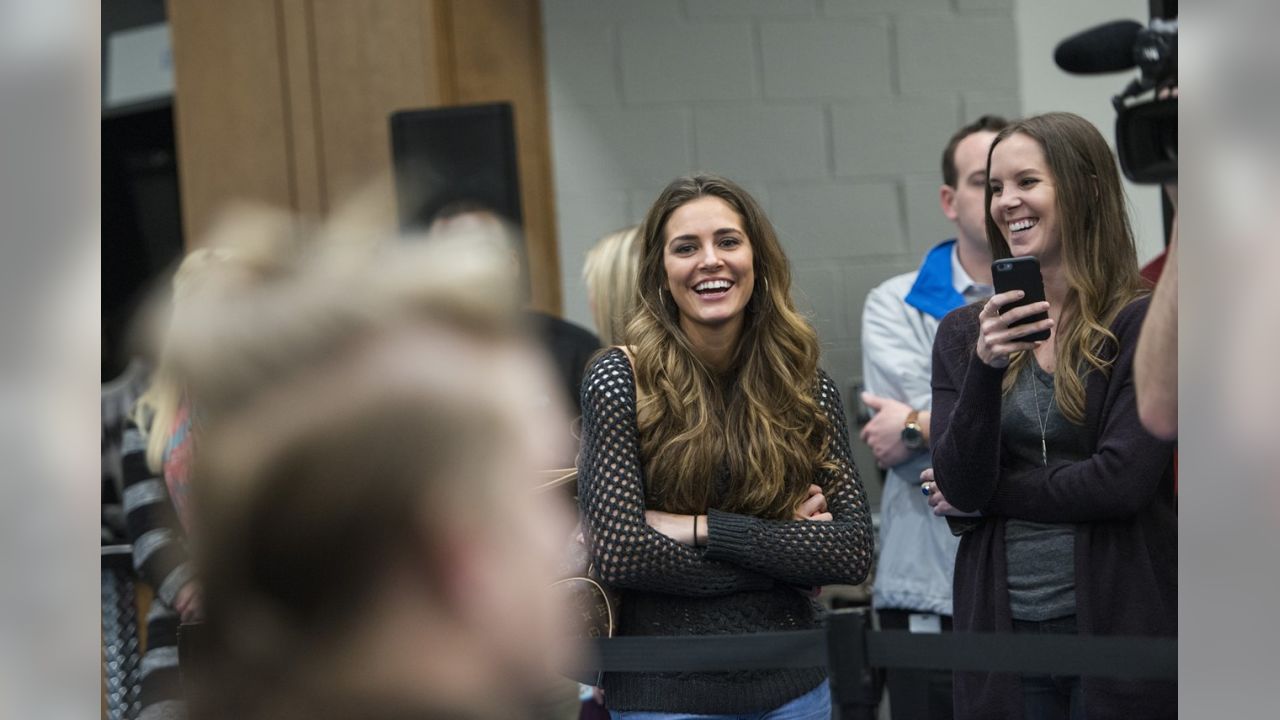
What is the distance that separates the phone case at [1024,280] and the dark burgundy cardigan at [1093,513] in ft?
0.32

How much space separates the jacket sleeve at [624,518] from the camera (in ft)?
7.61

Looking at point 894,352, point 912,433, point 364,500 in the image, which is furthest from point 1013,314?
point 364,500

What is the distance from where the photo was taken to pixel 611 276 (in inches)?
137

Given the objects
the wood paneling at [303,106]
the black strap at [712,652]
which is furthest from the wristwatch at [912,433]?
the wood paneling at [303,106]

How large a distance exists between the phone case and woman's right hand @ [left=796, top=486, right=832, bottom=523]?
477 millimetres

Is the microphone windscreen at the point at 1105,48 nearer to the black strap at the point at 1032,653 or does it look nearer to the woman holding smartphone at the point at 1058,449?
the woman holding smartphone at the point at 1058,449

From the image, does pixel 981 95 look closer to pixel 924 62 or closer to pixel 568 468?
pixel 924 62

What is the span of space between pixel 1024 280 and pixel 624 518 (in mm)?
733

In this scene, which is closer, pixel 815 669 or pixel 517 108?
pixel 815 669

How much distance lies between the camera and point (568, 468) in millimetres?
2740

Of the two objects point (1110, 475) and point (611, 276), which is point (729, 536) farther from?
point (611, 276)

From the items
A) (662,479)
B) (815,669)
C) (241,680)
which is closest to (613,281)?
(662,479)
